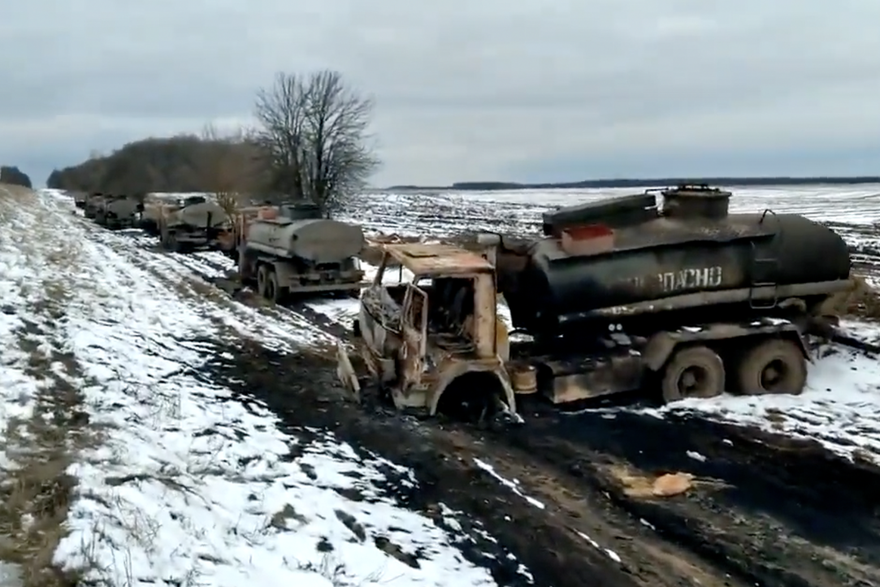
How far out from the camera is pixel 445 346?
9805 millimetres

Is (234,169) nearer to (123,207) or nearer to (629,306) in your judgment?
(123,207)

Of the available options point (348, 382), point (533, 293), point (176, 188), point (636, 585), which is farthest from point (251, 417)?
point (176, 188)

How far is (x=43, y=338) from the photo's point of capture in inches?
475

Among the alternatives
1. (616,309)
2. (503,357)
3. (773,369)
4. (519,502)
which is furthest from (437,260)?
(773,369)

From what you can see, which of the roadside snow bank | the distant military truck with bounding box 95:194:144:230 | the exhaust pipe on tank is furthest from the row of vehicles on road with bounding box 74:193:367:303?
the distant military truck with bounding box 95:194:144:230

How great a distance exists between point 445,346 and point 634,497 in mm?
3162

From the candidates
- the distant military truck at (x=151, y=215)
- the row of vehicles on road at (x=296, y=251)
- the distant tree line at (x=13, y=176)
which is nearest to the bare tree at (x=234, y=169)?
the distant military truck at (x=151, y=215)

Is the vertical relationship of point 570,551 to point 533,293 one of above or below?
below

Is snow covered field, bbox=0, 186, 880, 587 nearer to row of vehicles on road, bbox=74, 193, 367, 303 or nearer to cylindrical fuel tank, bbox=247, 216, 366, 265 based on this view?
row of vehicles on road, bbox=74, 193, 367, 303

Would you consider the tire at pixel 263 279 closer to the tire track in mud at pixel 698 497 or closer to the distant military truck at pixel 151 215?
the tire track in mud at pixel 698 497

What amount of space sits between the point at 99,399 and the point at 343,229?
29.4ft

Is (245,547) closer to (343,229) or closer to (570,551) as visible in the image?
(570,551)

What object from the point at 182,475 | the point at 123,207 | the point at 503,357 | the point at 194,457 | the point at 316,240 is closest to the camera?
the point at 182,475

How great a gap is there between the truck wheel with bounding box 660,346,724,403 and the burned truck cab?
1909 mm
